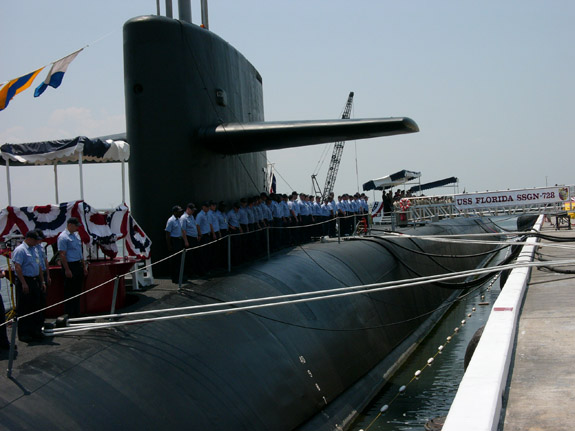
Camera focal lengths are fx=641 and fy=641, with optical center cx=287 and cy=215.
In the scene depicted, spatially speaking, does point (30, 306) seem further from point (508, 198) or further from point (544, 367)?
point (508, 198)

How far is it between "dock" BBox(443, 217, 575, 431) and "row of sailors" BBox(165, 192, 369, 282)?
13.3ft

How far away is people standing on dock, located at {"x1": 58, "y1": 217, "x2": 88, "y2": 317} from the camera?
6605 millimetres

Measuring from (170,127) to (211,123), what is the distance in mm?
738

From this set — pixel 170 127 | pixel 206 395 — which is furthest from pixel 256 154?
pixel 206 395

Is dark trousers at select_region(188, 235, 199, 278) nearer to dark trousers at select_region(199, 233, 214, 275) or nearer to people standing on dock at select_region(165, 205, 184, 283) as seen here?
dark trousers at select_region(199, 233, 214, 275)

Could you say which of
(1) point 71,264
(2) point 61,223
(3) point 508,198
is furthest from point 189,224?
(3) point 508,198

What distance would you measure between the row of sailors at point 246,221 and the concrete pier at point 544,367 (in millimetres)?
4298

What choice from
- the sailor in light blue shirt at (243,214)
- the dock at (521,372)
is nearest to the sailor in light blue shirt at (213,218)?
the sailor in light blue shirt at (243,214)

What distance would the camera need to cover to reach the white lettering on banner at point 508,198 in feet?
97.1

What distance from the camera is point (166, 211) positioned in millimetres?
8805

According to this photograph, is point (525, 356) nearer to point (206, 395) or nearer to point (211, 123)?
point (206, 395)

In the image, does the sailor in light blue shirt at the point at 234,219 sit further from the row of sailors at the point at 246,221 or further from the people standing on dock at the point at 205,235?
the people standing on dock at the point at 205,235

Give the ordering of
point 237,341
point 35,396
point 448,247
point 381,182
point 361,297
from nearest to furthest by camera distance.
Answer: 1. point 35,396
2. point 237,341
3. point 361,297
4. point 448,247
5. point 381,182

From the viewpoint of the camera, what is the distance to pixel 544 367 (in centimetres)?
511
